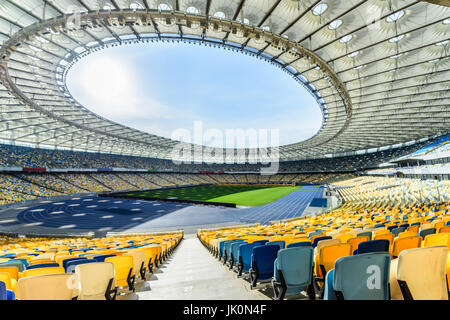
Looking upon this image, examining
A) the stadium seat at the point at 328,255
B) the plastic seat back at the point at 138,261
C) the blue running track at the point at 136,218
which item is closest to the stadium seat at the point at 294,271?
the stadium seat at the point at 328,255

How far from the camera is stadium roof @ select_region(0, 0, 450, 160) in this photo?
12055 millimetres

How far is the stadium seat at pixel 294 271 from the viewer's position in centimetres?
298

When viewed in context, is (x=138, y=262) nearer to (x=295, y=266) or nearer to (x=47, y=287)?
(x=47, y=287)

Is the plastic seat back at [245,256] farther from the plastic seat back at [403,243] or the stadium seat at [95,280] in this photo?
the stadium seat at [95,280]

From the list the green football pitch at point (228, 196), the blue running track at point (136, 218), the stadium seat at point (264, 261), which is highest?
the stadium seat at point (264, 261)

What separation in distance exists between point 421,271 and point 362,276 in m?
0.59

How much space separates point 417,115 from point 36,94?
49.3 m

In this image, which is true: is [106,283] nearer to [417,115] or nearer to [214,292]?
[214,292]

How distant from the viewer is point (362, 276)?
7.25 ft

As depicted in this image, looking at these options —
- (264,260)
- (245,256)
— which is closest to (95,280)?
(264,260)

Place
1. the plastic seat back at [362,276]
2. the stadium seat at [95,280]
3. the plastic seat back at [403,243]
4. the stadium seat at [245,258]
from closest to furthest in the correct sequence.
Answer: the plastic seat back at [362,276], the stadium seat at [95,280], the plastic seat back at [403,243], the stadium seat at [245,258]

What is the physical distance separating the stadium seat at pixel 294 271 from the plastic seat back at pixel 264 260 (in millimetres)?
720
